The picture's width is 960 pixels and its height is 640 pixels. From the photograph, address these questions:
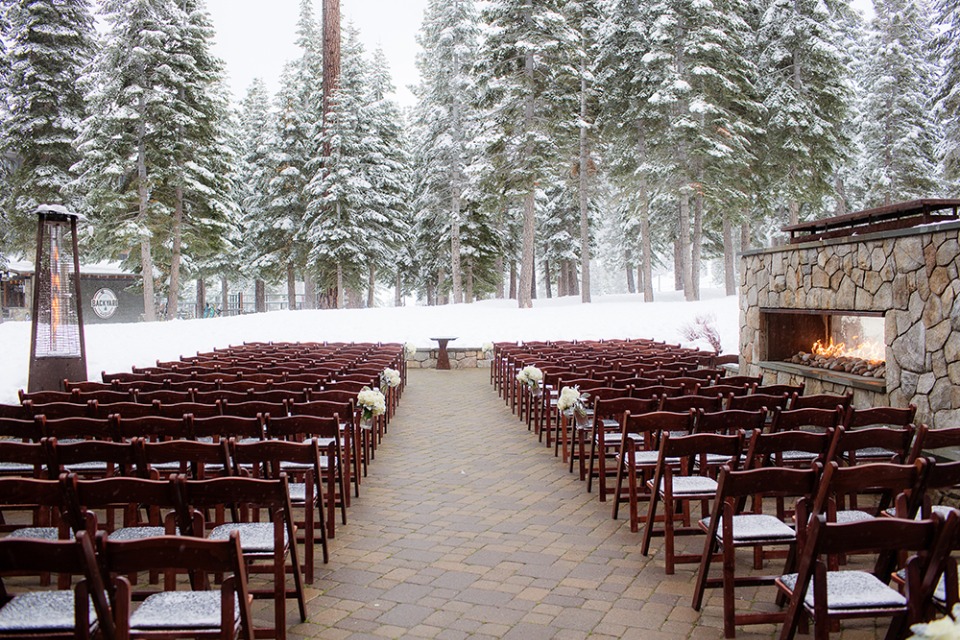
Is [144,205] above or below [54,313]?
above

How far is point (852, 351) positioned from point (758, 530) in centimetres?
597

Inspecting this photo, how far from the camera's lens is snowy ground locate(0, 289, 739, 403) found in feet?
60.0

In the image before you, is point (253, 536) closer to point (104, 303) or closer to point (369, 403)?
point (369, 403)

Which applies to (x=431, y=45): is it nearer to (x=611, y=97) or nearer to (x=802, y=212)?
(x=611, y=97)

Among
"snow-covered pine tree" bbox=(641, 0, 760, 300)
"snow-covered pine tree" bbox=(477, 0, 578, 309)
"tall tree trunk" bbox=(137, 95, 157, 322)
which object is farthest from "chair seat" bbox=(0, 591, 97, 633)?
"snow-covered pine tree" bbox=(641, 0, 760, 300)

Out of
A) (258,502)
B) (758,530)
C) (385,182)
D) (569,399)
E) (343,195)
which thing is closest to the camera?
(258,502)

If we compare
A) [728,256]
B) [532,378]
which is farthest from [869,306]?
[728,256]

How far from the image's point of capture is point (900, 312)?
6.68 meters

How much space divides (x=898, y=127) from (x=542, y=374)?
2816 cm

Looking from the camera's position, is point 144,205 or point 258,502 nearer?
point 258,502

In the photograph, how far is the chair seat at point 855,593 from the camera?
9.52 ft

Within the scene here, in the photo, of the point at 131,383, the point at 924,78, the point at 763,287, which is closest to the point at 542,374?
the point at 763,287

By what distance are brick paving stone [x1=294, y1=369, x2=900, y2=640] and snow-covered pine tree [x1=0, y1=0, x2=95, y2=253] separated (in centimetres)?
2295

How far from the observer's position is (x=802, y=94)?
26.0m
